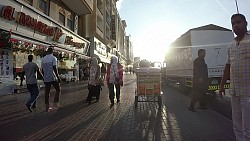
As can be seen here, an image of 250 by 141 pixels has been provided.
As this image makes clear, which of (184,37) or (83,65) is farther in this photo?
(83,65)

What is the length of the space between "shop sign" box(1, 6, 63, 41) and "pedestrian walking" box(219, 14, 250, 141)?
10.6 meters

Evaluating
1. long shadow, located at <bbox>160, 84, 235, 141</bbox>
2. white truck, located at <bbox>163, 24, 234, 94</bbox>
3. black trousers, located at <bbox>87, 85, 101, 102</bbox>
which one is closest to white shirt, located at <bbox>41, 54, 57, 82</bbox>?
black trousers, located at <bbox>87, 85, 101, 102</bbox>

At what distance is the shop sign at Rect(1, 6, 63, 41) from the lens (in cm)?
1027

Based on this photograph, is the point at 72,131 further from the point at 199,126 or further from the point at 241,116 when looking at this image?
the point at 241,116

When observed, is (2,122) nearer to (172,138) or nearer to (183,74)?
(172,138)

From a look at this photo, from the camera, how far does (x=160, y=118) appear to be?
18.7 feet

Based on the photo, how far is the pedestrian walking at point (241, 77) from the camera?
2.60 m

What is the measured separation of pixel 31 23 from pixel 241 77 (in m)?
12.6

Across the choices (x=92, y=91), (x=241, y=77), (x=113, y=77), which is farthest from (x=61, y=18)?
(x=241, y=77)

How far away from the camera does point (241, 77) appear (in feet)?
8.77

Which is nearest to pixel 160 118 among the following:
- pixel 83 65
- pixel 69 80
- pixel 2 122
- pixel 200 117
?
pixel 200 117

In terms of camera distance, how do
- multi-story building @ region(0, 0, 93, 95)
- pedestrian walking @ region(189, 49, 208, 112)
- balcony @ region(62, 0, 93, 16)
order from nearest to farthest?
pedestrian walking @ region(189, 49, 208, 112) < multi-story building @ region(0, 0, 93, 95) < balcony @ region(62, 0, 93, 16)

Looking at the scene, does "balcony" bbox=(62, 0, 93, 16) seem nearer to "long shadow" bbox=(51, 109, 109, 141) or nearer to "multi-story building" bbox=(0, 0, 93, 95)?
"multi-story building" bbox=(0, 0, 93, 95)

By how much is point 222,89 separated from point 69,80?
65.8ft
